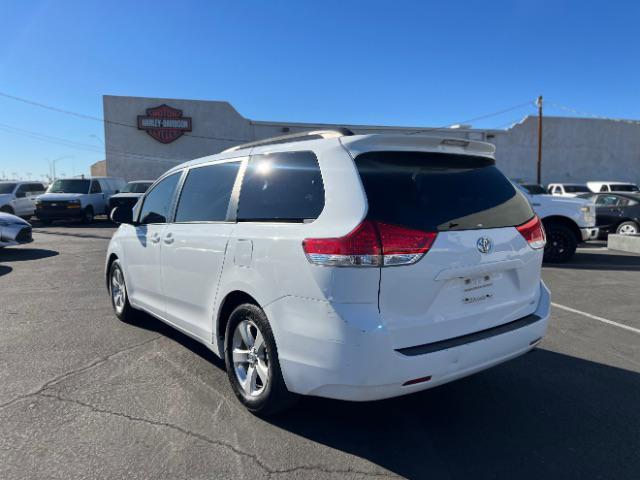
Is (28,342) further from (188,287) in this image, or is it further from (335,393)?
(335,393)

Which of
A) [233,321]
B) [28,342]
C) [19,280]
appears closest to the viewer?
[233,321]

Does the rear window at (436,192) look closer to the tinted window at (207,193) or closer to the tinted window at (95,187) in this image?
the tinted window at (207,193)

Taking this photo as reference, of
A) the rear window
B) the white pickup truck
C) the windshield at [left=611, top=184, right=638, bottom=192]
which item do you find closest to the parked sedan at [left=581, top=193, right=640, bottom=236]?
the white pickup truck

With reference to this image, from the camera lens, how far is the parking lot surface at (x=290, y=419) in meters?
2.67

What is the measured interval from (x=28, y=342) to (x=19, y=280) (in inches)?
153

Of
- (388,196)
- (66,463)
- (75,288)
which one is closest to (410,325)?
(388,196)

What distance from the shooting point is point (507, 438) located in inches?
116

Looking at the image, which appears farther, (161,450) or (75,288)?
(75,288)

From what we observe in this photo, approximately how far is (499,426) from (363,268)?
1555mm

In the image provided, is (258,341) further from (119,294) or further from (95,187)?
(95,187)

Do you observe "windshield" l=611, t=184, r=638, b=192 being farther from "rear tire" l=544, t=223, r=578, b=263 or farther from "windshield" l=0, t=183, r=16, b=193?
"windshield" l=0, t=183, r=16, b=193

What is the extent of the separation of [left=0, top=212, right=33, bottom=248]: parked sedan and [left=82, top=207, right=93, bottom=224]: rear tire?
890 centimetres

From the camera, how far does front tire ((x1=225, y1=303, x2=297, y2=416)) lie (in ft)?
9.63

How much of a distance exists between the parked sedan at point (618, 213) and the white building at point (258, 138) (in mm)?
18186
